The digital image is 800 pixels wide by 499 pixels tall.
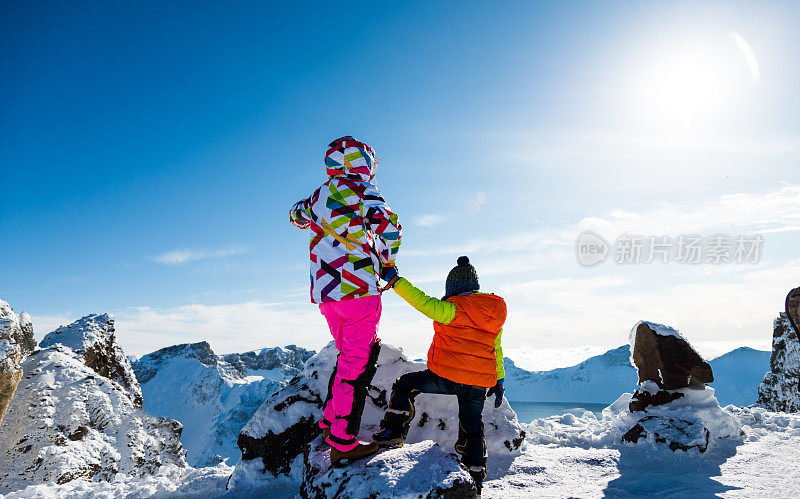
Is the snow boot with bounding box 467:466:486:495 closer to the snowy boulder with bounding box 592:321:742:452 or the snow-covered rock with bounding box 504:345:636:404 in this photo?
the snowy boulder with bounding box 592:321:742:452

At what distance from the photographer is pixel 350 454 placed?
117 inches

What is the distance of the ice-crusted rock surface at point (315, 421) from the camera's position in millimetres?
4180

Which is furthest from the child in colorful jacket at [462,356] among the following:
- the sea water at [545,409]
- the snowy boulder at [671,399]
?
the sea water at [545,409]

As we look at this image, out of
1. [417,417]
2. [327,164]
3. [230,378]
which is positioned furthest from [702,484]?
[230,378]

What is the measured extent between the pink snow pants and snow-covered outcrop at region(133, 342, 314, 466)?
237ft

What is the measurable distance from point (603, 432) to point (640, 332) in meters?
2.18

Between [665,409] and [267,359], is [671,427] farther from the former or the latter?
[267,359]

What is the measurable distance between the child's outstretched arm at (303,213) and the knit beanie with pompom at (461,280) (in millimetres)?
1476

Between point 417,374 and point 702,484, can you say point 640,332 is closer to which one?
point 702,484

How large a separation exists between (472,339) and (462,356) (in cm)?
17

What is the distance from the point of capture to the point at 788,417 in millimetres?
6777

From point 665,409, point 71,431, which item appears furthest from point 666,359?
point 71,431

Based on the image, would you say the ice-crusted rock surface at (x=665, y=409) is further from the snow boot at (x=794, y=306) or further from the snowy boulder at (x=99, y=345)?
the snowy boulder at (x=99, y=345)

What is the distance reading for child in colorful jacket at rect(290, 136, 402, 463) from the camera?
3.10 m
